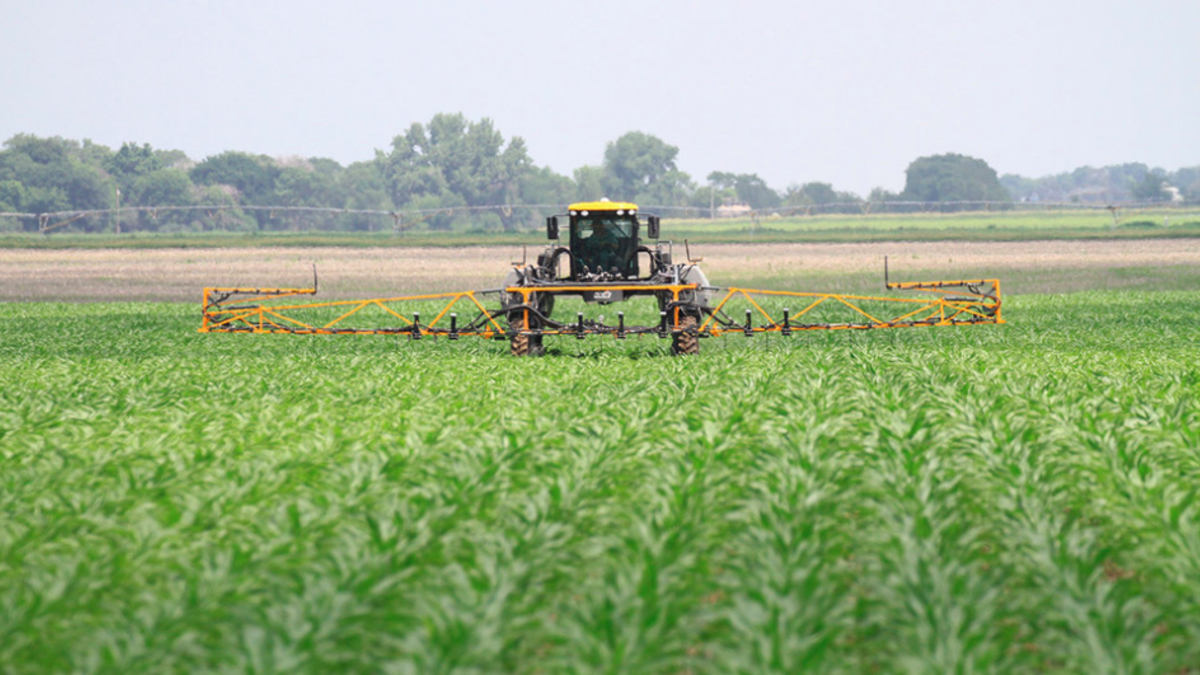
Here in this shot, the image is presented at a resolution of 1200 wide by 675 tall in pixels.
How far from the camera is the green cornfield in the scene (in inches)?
263

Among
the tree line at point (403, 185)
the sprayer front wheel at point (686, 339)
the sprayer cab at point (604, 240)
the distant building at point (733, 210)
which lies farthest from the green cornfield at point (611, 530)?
the distant building at point (733, 210)

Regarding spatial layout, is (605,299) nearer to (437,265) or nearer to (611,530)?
(611,530)

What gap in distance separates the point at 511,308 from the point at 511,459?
39.5 feet

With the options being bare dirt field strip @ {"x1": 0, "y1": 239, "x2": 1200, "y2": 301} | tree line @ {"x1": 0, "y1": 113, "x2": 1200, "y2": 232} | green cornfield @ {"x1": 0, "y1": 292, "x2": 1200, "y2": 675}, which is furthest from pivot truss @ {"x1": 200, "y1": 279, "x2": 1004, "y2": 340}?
tree line @ {"x1": 0, "y1": 113, "x2": 1200, "y2": 232}

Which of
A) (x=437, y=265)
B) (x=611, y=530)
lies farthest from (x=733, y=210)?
(x=611, y=530)

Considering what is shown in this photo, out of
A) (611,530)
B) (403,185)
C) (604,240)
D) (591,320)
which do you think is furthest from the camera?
(403,185)

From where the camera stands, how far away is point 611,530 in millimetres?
Answer: 8617

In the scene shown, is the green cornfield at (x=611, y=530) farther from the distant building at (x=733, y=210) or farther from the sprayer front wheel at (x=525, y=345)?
the distant building at (x=733, y=210)

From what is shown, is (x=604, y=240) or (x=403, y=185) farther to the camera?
(x=403, y=185)

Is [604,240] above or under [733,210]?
above

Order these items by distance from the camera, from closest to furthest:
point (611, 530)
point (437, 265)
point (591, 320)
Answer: point (611, 530), point (591, 320), point (437, 265)

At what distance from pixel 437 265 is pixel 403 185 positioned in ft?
336

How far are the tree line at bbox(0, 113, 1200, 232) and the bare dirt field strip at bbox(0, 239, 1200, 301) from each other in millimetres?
59412

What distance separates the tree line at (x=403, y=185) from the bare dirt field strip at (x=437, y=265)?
195 ft
